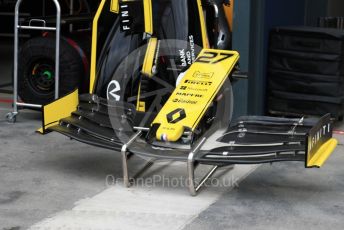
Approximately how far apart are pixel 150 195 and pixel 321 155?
140 cm

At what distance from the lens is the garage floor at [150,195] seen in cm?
520

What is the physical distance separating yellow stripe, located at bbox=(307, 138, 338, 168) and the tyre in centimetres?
336

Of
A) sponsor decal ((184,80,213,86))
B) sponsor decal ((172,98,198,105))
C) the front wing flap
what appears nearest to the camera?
the front wing flap

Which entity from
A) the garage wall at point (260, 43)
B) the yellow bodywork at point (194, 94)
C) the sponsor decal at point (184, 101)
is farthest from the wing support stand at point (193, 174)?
the garage wall at point (260, 43)

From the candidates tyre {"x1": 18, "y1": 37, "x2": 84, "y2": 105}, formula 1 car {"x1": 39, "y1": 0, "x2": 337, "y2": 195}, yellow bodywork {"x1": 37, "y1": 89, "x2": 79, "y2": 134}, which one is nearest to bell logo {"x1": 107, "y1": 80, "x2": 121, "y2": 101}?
formula 1 car {"x1": 39, "y1": 0, "x2": 337, "y2": 195}

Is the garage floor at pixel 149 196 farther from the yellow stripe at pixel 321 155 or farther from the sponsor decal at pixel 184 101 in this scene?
the sponsor decal at pixel 184 101

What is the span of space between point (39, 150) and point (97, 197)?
1.64 metres

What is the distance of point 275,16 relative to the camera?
863 cm

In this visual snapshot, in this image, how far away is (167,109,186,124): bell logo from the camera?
5980 millimetres

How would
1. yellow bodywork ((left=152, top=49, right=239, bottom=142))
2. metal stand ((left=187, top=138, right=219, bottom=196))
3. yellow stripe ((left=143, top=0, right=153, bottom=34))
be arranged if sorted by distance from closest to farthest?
metal stand ((left=187, top=138, right=219, bottom=196))
yellow bodywork ((left=152, top=49, right=239, bottom=142))
yellow stripe ((left=143, top=0, right=153, bottom=34))

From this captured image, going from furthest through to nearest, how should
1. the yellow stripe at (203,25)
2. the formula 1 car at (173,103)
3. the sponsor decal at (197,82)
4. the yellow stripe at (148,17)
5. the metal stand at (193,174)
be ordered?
the yellow stripe at (203,25)
the yellow stripe at (148,17)
the sponsor decal at (197,82)
the formula 1 car at (173,103)
the metal stand at (193,174)

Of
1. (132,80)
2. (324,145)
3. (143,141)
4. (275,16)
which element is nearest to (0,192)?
(143,141)

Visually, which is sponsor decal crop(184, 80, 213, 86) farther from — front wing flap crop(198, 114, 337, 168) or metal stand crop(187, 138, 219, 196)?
metal stand crop(187, 138, 219, 196)

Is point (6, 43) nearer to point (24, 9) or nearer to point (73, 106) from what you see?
point (24, 9)
